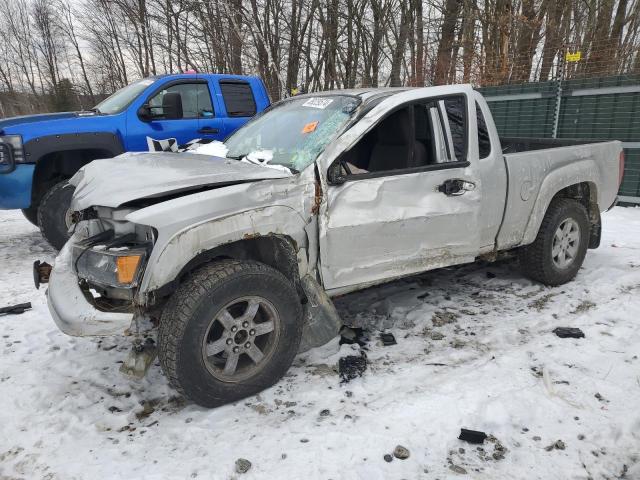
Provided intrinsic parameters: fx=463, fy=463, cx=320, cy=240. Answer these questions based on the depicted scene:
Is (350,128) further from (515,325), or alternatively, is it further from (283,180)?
(515,325)

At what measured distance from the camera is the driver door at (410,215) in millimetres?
2982

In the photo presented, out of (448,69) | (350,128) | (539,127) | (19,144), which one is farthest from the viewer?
(448,69)

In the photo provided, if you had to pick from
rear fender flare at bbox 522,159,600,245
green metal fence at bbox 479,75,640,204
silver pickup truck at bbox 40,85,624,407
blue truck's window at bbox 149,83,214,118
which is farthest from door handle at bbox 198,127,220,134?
green metal fence at bbox 479,75,640,204

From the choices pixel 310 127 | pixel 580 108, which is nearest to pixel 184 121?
pixel 310 127

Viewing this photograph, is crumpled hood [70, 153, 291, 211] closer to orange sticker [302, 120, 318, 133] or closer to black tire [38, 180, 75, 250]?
orange sticker [302, 120, 318, 133]

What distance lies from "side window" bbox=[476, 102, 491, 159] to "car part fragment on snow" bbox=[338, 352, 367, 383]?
183 cm

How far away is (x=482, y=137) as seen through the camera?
3.72 metres

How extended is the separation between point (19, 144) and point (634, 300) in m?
6.50

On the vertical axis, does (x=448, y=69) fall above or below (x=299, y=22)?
below

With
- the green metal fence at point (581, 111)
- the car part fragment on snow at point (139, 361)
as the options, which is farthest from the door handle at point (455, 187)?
the green metal fence at point (581, 111)

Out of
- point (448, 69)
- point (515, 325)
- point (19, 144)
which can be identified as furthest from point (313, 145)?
point (448, 69)

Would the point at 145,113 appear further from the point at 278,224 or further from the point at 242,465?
the point at 242,465

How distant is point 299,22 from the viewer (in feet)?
64.3

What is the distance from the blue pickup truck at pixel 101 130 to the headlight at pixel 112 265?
8.66 feet
